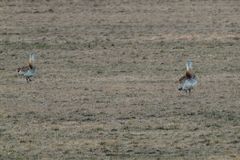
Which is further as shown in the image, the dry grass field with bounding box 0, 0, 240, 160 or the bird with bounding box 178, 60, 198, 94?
the bird with bounding box 178, 60, 198, 94

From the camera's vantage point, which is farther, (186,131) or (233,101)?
(233,101)

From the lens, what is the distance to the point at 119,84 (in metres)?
18.7

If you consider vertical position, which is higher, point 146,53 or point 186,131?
point 186,131

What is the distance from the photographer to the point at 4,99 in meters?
17.2

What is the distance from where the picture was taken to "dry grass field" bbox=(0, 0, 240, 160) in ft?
43.7

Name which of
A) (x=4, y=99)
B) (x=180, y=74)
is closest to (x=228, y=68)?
(x=180, y=74)

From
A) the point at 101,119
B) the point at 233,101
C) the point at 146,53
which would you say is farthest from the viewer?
the point at 146,53

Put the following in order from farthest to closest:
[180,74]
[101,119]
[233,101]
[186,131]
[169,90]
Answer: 1. [180,74]
2. [169,90]
3. [233,101]
4. [101,119]
5. [186,131]

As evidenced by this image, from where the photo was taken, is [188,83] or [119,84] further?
[119,84]

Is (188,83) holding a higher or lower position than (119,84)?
higher

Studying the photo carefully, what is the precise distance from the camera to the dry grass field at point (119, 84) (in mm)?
13320

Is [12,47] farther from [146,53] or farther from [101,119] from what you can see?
[101,119]

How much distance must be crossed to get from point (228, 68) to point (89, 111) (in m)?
5.39

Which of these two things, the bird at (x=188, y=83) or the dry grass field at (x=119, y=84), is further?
the bird at (x=188, y=83)
